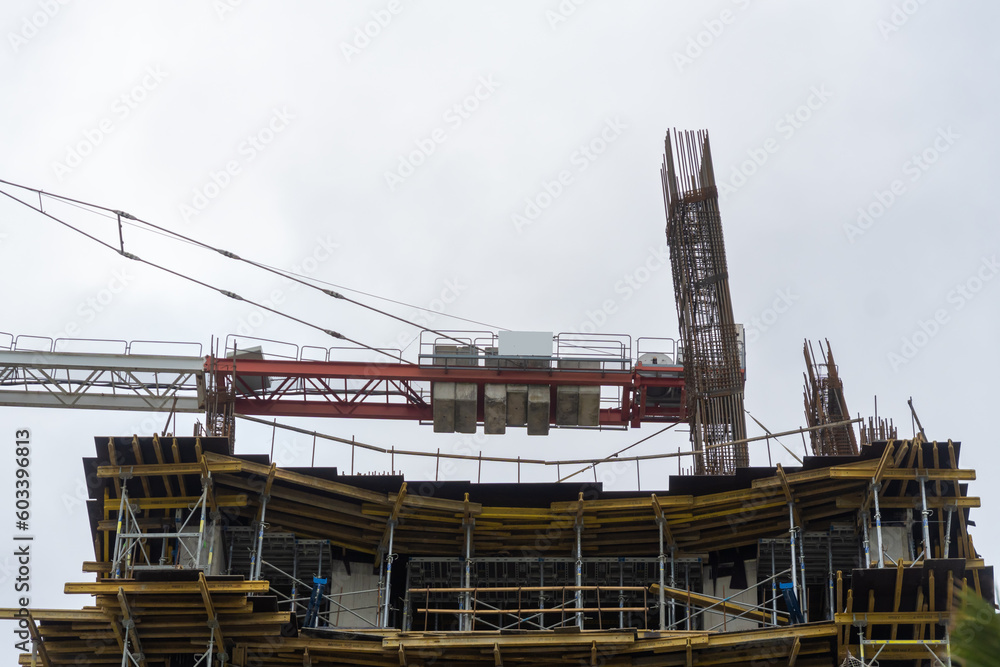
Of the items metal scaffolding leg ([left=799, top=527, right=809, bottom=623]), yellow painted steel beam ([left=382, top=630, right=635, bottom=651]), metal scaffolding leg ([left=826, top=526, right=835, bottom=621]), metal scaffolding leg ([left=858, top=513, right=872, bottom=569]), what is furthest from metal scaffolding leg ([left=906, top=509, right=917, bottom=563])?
yellow painted steel beam ([left=382, top=630, right=635, bottom=651])

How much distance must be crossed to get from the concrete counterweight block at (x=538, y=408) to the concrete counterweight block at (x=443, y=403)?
268 cm

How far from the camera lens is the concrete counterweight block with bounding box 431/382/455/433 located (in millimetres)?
42469

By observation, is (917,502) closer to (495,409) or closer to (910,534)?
(910,534)

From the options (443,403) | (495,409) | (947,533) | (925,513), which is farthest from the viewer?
(495,409)

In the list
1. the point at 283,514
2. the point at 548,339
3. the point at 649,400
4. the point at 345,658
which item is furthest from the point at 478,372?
the point at 345,658

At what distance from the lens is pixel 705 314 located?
47.1 metres

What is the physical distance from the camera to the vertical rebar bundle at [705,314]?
144ft

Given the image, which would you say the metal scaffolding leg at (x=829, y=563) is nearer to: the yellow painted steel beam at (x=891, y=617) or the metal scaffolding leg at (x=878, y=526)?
the metal scaffolding leg at (x=878, y=526)

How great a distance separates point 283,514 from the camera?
35312mm

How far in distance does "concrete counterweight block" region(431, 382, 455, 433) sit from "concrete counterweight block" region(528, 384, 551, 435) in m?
2.68

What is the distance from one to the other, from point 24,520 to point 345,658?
9272 millimetres

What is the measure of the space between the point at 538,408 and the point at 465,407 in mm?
2521

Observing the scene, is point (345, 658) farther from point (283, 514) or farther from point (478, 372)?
point (478, 372)

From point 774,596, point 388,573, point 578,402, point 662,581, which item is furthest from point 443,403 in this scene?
point 774,596
